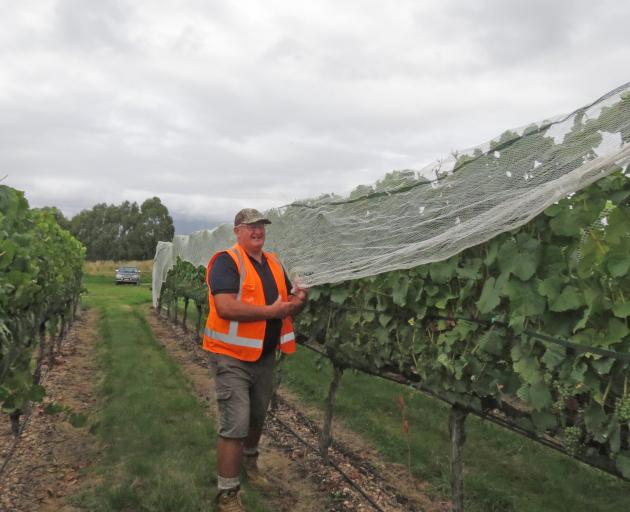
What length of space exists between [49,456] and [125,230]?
6810cm

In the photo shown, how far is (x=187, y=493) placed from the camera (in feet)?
12.6

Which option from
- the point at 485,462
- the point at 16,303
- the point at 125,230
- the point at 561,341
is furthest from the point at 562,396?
the point at 125,230

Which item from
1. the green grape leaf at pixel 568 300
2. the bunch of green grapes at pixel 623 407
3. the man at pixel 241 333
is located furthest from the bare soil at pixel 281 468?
the green grape leaf at pixel 568 300

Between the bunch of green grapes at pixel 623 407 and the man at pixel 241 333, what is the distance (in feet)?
6.43

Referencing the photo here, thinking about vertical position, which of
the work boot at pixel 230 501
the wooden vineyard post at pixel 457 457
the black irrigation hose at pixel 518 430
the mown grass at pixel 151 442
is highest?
the black irrigation hose at pixel 518 430

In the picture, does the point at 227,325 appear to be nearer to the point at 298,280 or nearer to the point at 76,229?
the point at 298,280

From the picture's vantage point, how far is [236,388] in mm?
3557

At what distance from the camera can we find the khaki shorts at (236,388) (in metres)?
3.49

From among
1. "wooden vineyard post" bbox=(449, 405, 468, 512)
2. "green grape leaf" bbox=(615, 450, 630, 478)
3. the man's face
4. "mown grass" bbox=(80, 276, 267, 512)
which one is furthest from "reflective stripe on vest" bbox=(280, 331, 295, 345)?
"green grape leaf" bbox=(615, 450, 630, 478)

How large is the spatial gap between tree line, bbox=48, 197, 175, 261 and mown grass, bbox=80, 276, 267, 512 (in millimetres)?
60787

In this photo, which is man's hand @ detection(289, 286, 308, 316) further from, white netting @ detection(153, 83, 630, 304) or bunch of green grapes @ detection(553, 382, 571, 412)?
bunch of green grapes @ detection(553, 382, 571, 412)

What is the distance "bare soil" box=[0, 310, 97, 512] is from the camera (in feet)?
13.3

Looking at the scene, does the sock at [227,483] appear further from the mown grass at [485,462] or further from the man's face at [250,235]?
the mown grass at [485,462]

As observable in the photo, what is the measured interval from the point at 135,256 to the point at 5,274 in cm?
6564
